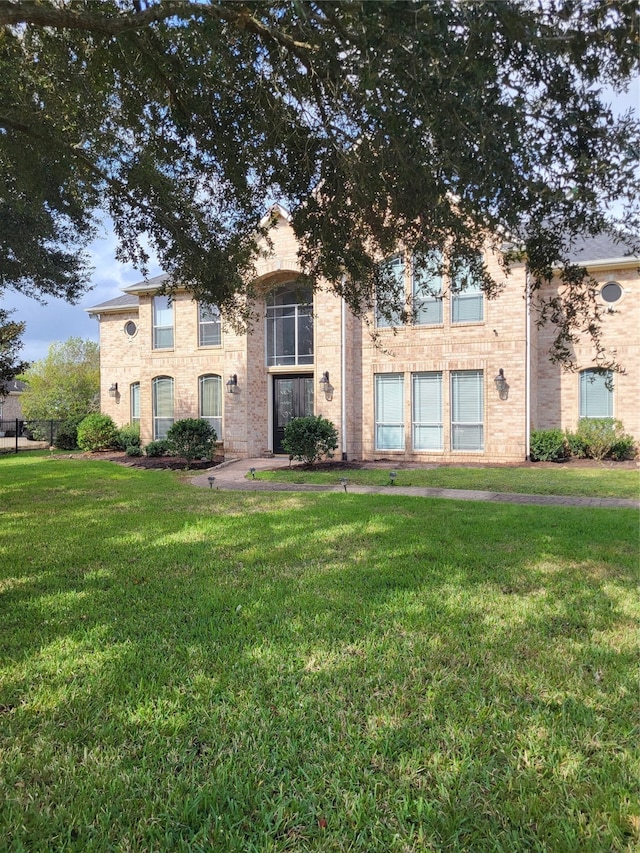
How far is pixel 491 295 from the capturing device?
605 centimetres

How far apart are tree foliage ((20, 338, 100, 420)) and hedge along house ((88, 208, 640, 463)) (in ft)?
32.5

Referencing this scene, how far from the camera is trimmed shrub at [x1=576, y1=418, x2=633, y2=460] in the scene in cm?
1467

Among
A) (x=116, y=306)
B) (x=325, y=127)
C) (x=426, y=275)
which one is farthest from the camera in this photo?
(x=116, y=306)

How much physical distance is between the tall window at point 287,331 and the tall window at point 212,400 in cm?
200

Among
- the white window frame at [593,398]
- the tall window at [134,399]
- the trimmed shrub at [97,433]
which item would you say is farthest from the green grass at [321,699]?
the tall window at [134,399]

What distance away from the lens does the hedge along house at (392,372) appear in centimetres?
1507

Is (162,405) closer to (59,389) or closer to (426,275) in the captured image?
(59,389)

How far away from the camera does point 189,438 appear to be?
50.9 feet

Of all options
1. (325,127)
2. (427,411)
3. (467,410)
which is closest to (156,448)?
(427,411)

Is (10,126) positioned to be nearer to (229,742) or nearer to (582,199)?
(582,199)

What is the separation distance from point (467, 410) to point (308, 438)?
4811 millimetres

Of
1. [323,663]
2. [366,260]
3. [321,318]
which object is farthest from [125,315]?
[323,663]

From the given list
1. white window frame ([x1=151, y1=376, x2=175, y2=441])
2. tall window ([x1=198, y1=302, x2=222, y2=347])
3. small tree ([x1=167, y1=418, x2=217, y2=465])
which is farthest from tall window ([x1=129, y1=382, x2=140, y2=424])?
small tree ([x1=167, y1=418, x2=217, y2=465])

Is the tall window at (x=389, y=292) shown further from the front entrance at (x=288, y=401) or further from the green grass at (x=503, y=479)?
the front entrance at (x=288, y=401)
